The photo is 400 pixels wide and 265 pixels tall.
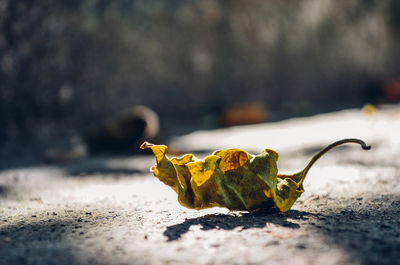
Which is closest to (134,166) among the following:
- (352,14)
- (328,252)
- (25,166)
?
(25,166)

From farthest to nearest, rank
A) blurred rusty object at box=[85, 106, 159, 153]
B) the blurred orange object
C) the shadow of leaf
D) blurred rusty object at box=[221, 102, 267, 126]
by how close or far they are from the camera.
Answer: the blurred orange object → blurred rusty object at box=[221, 102, 267, 126] → blurred rusty object at box=[85, 106, 159, 153] → the shadow of leaf

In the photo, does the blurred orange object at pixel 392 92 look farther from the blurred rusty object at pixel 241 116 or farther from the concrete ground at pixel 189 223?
→ the concrete ground at pixel 189 223

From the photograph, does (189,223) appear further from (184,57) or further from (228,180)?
(184,57)

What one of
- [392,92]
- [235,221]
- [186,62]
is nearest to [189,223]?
[235,221]

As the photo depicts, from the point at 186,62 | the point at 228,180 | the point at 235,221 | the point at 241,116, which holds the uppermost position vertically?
the point at 186,62

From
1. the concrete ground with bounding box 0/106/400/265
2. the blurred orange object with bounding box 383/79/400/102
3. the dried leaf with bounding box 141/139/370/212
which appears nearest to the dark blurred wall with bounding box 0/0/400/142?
the blurred orange object with bounding box 383/79/400/102

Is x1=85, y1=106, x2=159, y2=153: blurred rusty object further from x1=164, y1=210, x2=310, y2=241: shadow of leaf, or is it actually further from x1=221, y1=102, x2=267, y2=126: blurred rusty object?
x1=164, y1=210, x2=310, y2=241: shadow of leaf

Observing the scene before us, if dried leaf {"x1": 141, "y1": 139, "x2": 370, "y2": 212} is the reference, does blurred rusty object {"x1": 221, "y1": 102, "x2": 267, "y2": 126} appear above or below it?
below
